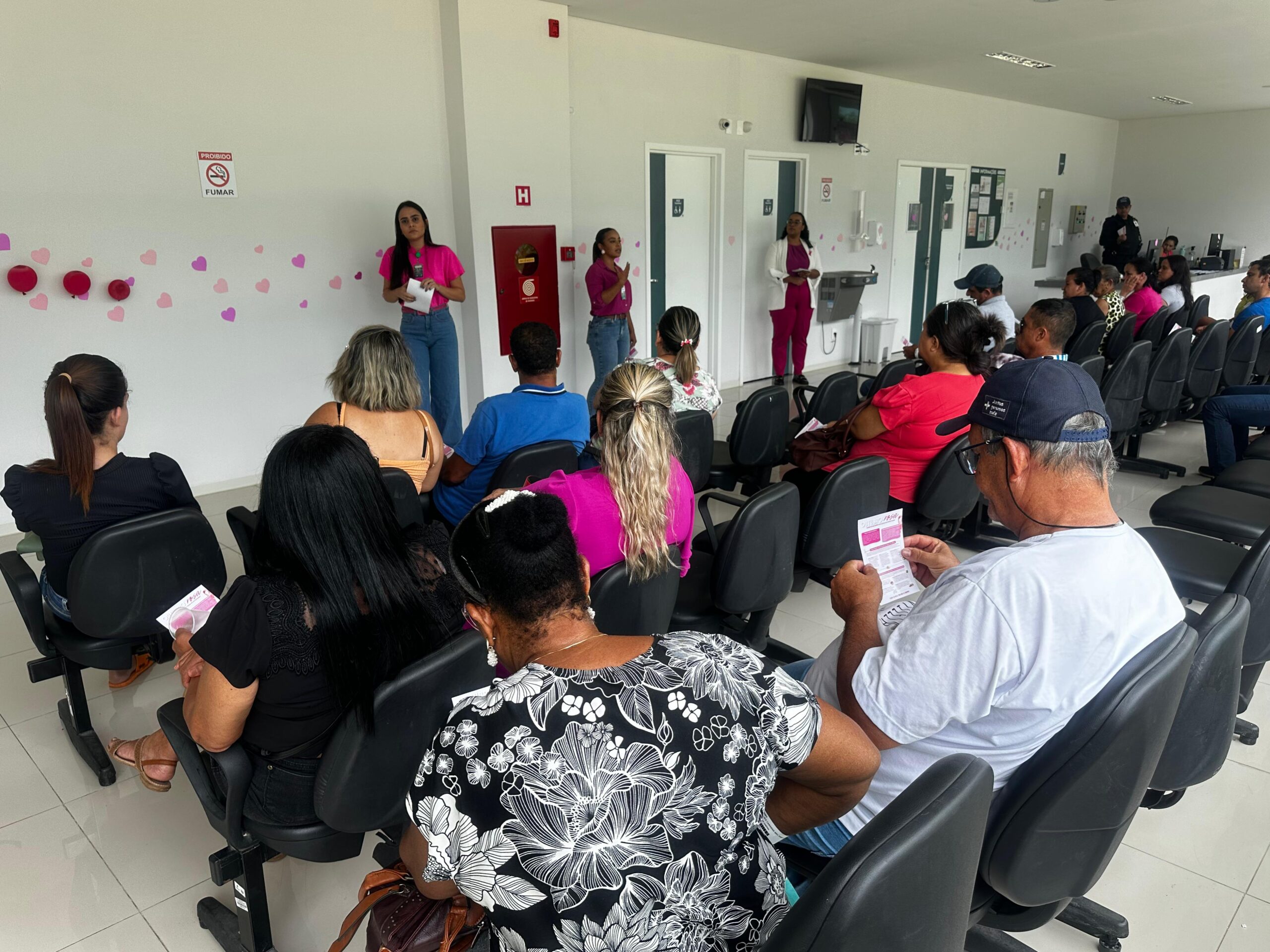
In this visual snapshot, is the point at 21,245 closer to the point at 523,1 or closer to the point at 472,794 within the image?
the point at 523,1

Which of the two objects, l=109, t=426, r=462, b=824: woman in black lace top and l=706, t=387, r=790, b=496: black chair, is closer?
l=109, t=426, r=462, b=824: woman in black lace top

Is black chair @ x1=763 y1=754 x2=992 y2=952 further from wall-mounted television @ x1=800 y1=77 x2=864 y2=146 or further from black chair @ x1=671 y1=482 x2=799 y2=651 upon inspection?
wall-mounted television @ x1=800 y1=77 x2=864 y2=146

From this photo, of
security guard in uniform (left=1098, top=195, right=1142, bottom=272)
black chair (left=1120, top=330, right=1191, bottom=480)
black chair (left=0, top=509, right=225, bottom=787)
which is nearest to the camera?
black chair (left=0, top=509, right=225, bottom=787)

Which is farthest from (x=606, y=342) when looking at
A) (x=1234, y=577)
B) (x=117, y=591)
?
(x=1234, y=577)

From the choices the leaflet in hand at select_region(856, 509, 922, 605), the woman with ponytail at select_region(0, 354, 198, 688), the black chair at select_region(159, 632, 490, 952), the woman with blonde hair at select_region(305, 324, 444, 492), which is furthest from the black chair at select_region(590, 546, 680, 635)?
the woman with ponytail at select_region(0, 354, 198, 688)

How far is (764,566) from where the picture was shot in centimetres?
239

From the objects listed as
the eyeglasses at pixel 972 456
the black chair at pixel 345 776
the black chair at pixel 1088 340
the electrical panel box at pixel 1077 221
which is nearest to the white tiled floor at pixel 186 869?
the black chair at pixel 345 776

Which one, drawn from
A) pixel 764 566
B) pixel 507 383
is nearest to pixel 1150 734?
pixel 764 566

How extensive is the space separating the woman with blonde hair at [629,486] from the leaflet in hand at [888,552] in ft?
1.63

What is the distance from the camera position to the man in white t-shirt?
125 centimetres

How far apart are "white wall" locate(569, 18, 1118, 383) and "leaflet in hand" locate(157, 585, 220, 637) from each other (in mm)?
5134

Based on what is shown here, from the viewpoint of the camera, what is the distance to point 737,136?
24.6 ft

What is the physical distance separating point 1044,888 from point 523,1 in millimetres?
5847

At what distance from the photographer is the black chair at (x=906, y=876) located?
805mm
